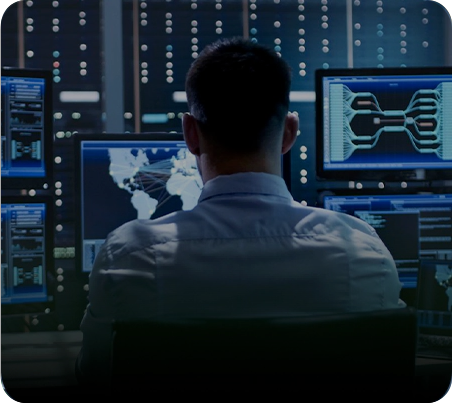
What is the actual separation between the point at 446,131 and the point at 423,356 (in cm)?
72

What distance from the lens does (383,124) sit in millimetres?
2119

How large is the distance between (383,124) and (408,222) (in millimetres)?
325

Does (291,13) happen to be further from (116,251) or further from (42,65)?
(116,251)

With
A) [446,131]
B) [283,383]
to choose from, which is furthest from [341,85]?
[283,383]

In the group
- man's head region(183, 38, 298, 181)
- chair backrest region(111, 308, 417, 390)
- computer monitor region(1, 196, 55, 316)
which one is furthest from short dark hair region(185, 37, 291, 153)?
computer monitor region(1, 196, 55, 316)

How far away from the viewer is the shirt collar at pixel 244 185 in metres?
1.17

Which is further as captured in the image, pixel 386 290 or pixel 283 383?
pixel 386 290

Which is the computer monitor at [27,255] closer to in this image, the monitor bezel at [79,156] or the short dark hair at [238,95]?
the monitor bezel at [79,156]

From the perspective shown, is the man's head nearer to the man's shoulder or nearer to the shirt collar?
the shirt collar

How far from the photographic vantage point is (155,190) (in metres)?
2.07

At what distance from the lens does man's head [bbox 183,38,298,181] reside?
1.22 m

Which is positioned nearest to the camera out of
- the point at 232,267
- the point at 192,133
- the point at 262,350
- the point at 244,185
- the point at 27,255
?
the point at 262,350

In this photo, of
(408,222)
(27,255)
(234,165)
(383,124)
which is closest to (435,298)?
(408,222)

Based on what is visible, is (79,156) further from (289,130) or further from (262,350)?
Answer: (262,350)
